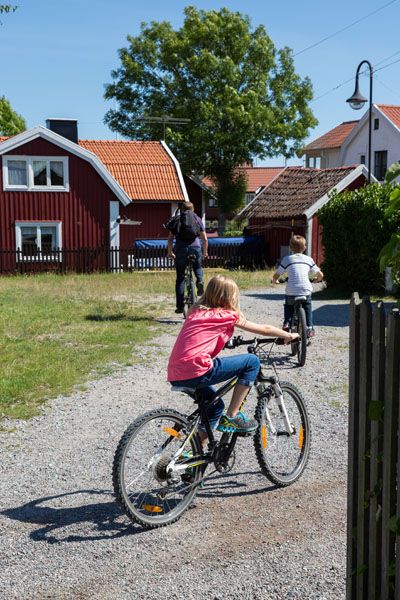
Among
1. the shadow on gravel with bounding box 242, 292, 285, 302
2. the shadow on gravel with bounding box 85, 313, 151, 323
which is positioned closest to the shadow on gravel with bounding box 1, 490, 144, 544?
the shadow on gravel with bounding box 85, 313, 151, 323

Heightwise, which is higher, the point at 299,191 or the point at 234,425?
the point at 299,191

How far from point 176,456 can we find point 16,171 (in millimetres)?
27321

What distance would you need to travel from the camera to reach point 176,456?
4.99 metres

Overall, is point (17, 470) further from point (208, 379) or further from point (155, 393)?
point (155, 393)

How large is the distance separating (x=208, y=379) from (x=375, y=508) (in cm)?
173

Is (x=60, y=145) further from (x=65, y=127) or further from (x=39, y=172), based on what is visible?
(x=65, y=127)

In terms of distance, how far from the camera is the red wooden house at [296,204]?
29.7 metres

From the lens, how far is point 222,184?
185 ft

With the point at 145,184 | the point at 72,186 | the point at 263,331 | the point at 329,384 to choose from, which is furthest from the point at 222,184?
the point at 263,331

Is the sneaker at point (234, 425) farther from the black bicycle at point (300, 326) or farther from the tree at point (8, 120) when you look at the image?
the tree at point (8, 120)

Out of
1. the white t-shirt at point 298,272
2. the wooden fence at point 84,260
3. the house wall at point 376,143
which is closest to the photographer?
the white t-shirt at point 298,272

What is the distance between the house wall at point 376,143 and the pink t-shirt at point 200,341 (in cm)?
4552

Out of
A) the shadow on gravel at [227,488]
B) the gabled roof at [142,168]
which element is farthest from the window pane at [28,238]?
the shadow on gravel at [227,488]

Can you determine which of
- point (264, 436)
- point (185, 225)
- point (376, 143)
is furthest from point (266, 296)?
point (376, 143)
